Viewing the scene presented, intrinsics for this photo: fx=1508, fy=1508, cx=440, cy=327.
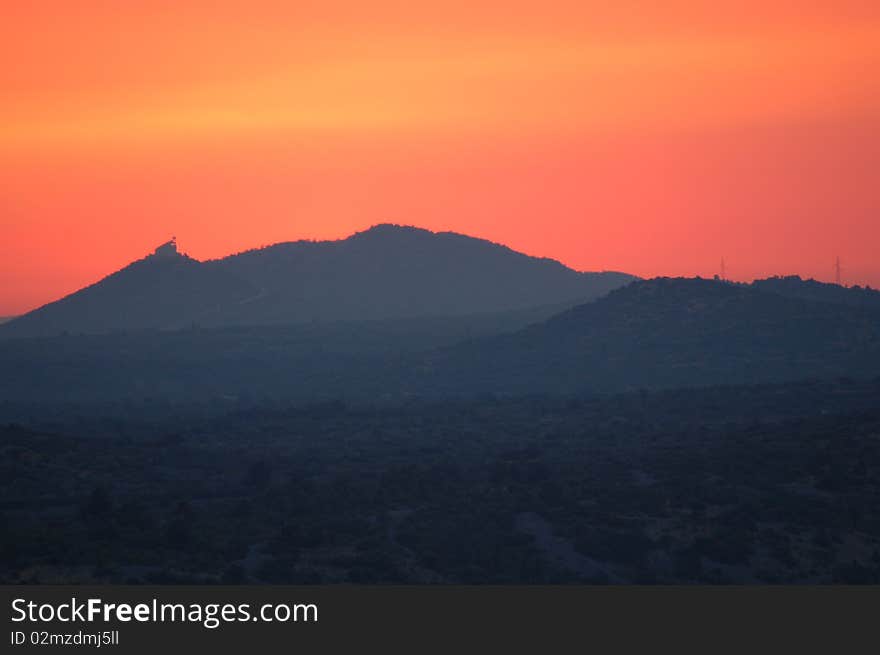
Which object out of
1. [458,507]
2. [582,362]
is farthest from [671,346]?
[458,507]

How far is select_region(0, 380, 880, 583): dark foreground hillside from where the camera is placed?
53.8m

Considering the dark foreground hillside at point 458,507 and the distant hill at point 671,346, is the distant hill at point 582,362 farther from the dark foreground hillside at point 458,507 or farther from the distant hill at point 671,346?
the dark foreground hillside at point 458,507

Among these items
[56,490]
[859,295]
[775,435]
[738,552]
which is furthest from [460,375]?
[738,552]

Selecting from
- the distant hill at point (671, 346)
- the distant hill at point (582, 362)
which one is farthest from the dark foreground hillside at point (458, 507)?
the distant hill at point (582, 362)

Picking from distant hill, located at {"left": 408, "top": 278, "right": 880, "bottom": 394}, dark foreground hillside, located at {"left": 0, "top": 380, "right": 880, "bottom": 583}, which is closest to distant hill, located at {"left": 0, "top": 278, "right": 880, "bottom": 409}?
distant hill, located at {"left": 408, "top": 278, "right": 880, "bottom": 394}

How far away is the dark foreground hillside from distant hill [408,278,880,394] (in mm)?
55706

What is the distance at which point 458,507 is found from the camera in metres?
64.7

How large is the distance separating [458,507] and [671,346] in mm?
102167

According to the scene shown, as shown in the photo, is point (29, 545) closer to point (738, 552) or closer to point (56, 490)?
point (56, 490)

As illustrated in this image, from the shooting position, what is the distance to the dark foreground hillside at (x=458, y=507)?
53812 millimetres

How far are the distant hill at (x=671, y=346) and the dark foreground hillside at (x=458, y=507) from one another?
55.7m

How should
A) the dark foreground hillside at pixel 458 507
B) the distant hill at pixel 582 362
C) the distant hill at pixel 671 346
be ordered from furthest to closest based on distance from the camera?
the distant hill at pixel 582 362, the distant hill at pixel 671 346, the dark foreground hillside at pixel 458 507

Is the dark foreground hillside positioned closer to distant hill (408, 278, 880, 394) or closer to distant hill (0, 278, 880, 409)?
distant hill (408, 278, 880, 394)

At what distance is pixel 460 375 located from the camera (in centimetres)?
16650
